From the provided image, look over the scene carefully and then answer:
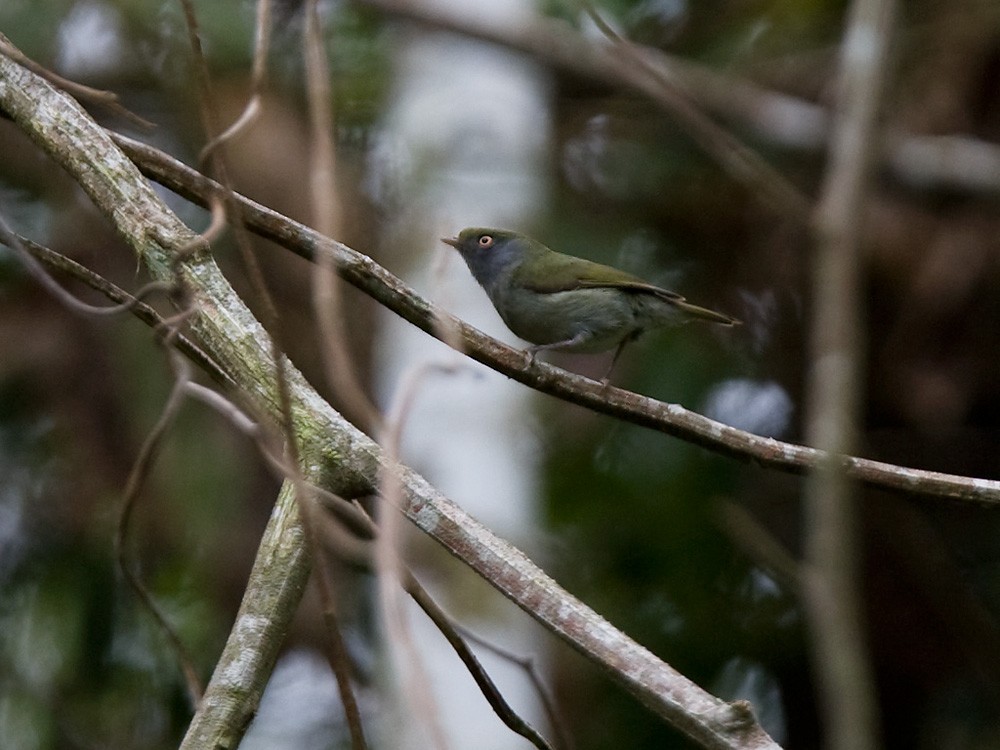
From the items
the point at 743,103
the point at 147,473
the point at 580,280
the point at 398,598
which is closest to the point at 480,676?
the point at 147,473

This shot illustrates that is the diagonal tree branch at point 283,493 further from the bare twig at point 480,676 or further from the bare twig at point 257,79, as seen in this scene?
the bare twig at point 257,79

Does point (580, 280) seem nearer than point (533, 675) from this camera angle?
No

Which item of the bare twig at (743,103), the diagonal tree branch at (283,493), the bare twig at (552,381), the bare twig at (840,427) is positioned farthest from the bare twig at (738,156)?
the bare twig at (743,103)

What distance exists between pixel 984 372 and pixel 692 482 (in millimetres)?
1521

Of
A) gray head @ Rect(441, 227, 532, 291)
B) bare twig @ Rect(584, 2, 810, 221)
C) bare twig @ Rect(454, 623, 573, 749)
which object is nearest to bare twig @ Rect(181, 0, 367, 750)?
bare twig @ Rect(454, 623, 573, 749)

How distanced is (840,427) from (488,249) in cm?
358

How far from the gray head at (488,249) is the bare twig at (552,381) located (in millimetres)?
1577

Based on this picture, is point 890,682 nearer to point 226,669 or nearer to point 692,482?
point 692,482

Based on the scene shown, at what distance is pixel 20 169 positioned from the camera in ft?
20.3

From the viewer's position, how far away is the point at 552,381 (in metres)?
3.55

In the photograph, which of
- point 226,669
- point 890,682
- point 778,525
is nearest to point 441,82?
point 778,525

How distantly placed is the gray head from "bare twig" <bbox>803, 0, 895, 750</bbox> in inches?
113

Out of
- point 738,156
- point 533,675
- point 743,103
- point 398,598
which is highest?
point 743,103

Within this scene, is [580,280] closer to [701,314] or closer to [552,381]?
[701,314]
